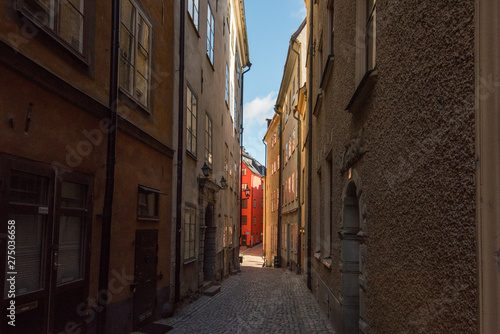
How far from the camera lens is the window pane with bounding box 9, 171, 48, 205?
14.8 ft

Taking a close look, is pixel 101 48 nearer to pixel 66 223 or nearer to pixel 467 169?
pixel 66 223

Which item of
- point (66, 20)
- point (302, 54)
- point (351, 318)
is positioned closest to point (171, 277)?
point (351, 318)

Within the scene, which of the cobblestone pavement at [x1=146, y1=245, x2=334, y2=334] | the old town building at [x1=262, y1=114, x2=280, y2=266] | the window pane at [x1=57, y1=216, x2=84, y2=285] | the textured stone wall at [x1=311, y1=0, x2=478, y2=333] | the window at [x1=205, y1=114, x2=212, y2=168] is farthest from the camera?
the old town building at [x1=262, y1=114, x2=280, y2=266]

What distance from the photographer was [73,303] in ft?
18.8

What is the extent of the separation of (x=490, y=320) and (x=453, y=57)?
1.46m

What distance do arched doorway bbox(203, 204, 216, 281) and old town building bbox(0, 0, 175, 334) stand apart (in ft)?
20.4

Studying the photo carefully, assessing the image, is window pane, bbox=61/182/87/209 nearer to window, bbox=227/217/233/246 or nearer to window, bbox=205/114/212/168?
window, bbox=205/114/212/168

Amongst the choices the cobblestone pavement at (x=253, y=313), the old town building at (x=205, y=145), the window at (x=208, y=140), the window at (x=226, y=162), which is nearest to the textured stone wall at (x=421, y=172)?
the cobblestone pavement at (x=253, y=313)

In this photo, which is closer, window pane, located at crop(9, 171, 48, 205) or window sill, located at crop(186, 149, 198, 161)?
window pane, located at crop(9, 171, 48, 205)

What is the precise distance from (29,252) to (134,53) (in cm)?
438

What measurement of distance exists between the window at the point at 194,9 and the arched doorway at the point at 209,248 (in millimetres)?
6137

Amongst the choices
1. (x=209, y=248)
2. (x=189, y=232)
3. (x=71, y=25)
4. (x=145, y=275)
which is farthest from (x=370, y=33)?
(x=209, y=248)

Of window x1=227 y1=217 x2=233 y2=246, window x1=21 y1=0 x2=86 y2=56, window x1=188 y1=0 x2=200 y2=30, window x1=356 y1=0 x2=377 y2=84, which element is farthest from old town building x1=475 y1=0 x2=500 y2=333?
window x1=227 y1=217 x2=233 y2=246

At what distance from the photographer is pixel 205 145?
48.2 ft
